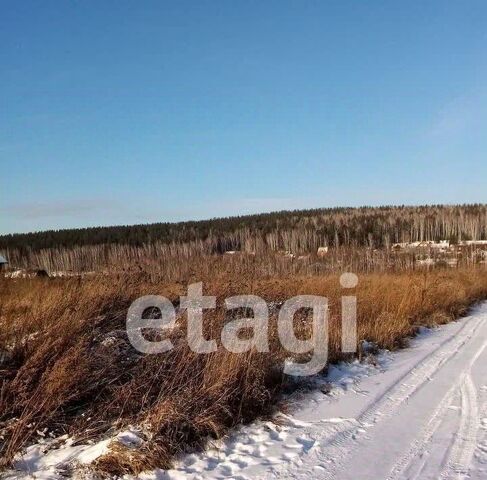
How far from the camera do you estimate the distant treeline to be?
57.7 metres

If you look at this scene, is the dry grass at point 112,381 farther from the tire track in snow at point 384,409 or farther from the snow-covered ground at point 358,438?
the tire track in snow at point 384,409

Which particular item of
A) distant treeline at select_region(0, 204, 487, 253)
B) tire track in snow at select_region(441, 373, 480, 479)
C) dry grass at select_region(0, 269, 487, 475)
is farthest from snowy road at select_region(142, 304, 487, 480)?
distant treeline at select_region(0, 204, 487, 253)

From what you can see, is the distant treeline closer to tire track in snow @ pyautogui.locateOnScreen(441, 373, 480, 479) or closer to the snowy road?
the snowy road

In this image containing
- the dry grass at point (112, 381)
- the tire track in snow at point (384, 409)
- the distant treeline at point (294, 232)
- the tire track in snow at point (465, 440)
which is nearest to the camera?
the tire track in snow at point (465, 440)

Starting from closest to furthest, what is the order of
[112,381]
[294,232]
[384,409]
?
1. [112,381]
2. [384,409]
3. [294,232]

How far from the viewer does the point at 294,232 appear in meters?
60.2

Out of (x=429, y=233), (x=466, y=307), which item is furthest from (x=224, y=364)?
(x=429, y=233)

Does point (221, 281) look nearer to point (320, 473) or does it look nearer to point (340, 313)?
point (340, 313)

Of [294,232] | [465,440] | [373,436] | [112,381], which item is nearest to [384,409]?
[373,436]

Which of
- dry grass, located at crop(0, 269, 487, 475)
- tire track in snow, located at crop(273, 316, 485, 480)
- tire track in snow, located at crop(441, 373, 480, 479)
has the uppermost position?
dry grass, located at crop(0, 269, 487, 475)

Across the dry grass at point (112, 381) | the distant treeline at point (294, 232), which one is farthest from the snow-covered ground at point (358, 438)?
the distant treeline at point (294, 232)

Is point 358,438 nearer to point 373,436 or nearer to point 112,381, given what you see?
point 373,436

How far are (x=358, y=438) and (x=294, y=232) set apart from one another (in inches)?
2228

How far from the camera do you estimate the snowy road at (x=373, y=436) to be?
339cm
